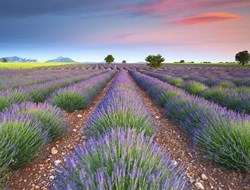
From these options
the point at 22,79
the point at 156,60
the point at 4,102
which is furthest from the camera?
the point at 156,60

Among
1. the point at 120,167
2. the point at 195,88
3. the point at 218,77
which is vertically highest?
the point at 120,167

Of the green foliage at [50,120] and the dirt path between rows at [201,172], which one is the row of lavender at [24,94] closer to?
the green foliage at [50,120]

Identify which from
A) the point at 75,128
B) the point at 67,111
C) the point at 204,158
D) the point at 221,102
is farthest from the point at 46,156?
the point at 221,102

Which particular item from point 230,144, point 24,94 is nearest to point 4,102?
point 24,94

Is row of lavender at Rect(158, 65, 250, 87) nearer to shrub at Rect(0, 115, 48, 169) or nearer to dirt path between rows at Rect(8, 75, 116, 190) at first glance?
dirt path between rows at Rect(8, 75, 116, 190)

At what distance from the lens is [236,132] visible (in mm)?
2846

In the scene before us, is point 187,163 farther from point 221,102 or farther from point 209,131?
point 221,102

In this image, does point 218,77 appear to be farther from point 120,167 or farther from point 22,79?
point 120,167

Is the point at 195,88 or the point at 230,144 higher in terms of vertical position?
the point at 230,144

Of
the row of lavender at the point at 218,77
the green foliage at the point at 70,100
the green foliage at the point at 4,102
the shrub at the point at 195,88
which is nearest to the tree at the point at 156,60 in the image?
the row of lavender at the point at 218,77

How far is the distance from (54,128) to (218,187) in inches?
103

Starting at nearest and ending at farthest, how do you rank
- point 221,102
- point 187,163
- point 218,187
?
point 218,187 < point 187,163 < point 221,102

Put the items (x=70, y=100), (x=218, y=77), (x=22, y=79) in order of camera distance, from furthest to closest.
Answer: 1. (x=218, y=77)
2. (x=22, y=79)
3. (x=70, y=100)

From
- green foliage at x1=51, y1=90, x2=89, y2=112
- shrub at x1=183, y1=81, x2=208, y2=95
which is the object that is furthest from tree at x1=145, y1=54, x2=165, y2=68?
green foliage at x1=51, y1=90, x2=89, y2=112
